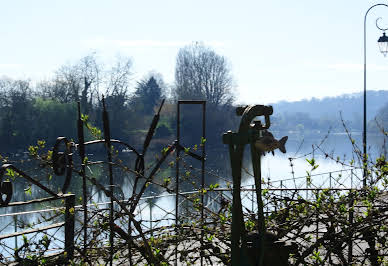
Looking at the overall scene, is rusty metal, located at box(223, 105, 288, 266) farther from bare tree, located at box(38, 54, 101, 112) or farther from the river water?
bare tree, located at box(38, 54, 101, 112)

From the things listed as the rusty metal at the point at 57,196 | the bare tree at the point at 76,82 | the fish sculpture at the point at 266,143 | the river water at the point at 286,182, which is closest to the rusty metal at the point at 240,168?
the fish sculpture at the point at 266,143

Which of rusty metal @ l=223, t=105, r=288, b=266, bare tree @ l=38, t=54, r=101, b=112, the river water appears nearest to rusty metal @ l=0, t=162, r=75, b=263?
the river water

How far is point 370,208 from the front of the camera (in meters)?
2.16

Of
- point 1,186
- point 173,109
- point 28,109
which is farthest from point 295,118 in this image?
point 1,186

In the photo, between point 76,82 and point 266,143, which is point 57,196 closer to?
Answer: point 266,143

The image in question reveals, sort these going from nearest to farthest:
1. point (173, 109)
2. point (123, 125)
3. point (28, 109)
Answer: point (28, 109), point (123, 125), point (173, 109)

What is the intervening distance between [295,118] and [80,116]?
138m

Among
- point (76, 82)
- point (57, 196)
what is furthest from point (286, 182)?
point (76, 82)

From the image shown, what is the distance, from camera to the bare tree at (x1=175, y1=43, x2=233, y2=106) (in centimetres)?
4547

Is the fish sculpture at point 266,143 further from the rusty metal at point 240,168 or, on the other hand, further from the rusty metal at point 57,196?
the rusty metal at point 57,196

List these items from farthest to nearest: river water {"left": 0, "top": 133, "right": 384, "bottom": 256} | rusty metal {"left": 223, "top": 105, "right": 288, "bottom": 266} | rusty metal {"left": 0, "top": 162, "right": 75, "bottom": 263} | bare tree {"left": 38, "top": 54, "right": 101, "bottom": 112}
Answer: bare tree {"left": 38, "top": 54, "right": 101, "bottom": 112}
river water {"left": 0, "top": 133, "right": 384, "bottom": 256}
rusty metal {"left": 0, "top": 162, "right": 75, "bottom": 263}
rusty metal {"left": 223, "top": 105, "right": 288, "bottom": 266}

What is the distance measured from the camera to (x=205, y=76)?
46.7m

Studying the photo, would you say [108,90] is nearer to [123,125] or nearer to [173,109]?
[123,125]

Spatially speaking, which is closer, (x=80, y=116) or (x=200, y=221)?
(x=200, y=221)
